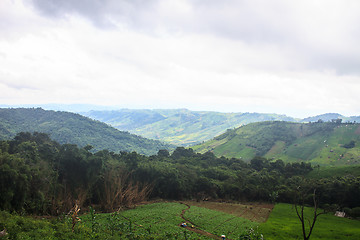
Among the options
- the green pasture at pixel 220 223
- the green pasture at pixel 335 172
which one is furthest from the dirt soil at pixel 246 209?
the green pasture at pixel 335 172

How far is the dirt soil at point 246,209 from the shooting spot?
6015 cm

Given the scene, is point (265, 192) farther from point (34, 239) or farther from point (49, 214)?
point (34, 239)

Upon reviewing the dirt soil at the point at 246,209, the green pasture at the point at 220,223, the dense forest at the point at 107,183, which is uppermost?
the dense forest at the point at 107,183

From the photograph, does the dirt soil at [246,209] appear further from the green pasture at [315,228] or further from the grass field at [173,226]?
the green pasture at [315,228]

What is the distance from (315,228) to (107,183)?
52437 millimetres

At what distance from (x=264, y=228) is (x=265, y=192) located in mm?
34612

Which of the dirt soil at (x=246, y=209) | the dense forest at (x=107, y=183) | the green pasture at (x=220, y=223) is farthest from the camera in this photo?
the dirt soil at (x=246, y=209)

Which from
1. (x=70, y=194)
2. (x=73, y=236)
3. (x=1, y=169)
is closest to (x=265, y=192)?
(x=70, y=194)

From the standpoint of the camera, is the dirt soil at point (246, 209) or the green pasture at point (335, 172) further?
the green pasture at point (335, 172)

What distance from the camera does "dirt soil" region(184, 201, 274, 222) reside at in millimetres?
60150

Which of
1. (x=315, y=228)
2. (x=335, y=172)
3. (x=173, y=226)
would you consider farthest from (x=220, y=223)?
(x=335, y=172)

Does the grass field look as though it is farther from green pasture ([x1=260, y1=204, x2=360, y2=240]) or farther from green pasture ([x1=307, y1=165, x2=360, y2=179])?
green pasture ([x1=307, y1=165, x2=360, y2=179])

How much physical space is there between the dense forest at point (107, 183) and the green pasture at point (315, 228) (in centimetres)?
1181

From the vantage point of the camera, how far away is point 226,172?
96375 mm
